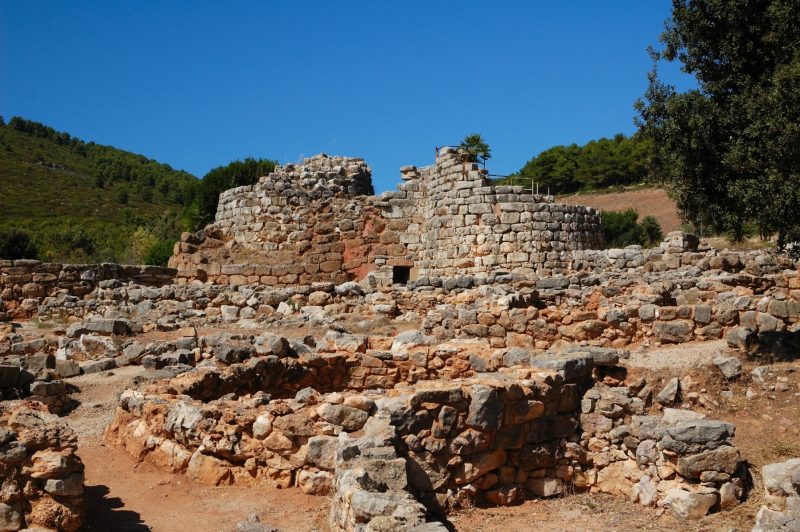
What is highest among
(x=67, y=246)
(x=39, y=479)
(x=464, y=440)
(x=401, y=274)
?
(x=67, y=246)

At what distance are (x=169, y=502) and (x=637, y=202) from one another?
53.7m

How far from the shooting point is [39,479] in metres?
5.12

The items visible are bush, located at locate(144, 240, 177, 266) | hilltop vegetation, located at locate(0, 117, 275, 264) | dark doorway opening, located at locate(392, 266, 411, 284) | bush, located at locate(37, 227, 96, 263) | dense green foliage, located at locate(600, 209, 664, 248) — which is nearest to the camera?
dark doorway opening, located at locate(392, 266, 411, 284)

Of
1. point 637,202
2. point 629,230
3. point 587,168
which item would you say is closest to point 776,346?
point 629,230

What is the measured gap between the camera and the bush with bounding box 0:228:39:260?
29.6 m

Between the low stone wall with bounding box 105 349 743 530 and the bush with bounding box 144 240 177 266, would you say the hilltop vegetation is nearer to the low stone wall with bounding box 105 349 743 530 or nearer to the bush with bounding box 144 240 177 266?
the bush with bounding box 144 240 177 266

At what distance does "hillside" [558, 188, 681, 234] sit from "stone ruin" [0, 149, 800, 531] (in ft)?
114

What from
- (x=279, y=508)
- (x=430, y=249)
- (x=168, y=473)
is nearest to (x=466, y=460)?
(x=279, y=508)

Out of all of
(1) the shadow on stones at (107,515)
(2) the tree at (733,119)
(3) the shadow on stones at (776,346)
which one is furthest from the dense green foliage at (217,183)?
(1) the shadow on stones at (107,515)

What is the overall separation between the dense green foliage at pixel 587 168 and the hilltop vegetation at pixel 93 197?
29952 millimetres

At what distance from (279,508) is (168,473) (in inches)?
56.7

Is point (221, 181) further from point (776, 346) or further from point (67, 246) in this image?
point (776, 346)

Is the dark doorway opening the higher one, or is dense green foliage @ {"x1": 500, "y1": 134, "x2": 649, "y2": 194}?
dense green foliage @ {"x1": 500, "y1": 134, "x2": 649, "y2": 194}

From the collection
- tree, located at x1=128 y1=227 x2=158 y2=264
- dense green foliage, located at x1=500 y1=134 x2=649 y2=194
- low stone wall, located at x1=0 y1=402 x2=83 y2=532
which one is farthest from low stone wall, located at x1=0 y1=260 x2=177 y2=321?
dense green foliage, located at x1=500 y1=134 x2=649 y2=194
